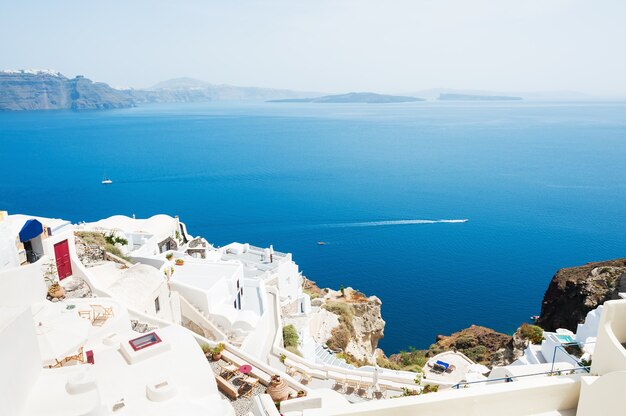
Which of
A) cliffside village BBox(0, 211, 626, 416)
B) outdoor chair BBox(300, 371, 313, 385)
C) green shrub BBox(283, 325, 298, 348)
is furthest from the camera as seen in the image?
green shrub BBox(283, 325, 298, 348)

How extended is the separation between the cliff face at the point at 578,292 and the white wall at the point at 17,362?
34.5 m

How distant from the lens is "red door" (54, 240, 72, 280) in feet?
68.9

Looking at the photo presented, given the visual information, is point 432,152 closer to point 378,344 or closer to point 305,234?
point 305,234

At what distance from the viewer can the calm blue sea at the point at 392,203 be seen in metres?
55.5

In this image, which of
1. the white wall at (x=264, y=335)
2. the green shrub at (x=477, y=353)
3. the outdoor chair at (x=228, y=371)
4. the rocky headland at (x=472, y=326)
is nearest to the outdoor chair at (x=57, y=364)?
the outdoor chair at (x=228, y=371)

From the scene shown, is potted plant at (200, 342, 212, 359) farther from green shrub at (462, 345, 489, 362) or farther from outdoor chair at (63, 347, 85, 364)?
green shrub at (462, 345, 489, 362)

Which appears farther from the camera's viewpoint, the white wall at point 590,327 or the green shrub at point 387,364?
the green shrub at point 387,364

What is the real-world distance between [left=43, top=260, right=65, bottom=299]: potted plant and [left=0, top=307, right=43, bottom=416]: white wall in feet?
35.0

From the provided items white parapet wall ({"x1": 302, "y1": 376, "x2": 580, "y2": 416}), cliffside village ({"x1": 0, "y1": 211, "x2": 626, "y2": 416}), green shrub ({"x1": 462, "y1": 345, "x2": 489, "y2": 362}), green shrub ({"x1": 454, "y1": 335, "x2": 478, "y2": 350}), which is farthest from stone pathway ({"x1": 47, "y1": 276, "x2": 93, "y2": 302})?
green shrub ({"x1": 454, "y1": 335, "x2": 478, "y2": 350})

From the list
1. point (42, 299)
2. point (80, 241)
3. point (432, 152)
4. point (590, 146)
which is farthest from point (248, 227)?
point (590, 146)

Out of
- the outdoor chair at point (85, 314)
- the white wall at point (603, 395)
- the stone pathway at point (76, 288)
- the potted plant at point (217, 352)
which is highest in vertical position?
the white wall at point (603, 395)

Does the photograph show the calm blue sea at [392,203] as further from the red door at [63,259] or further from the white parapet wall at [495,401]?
the white parapet wall at [495,401]

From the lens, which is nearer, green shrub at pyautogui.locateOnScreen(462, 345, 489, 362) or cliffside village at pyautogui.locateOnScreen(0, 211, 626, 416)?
cliffside village at pyautogui.locateOnScreen(0, 211, 626, 416)

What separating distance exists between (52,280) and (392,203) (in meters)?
68.9
